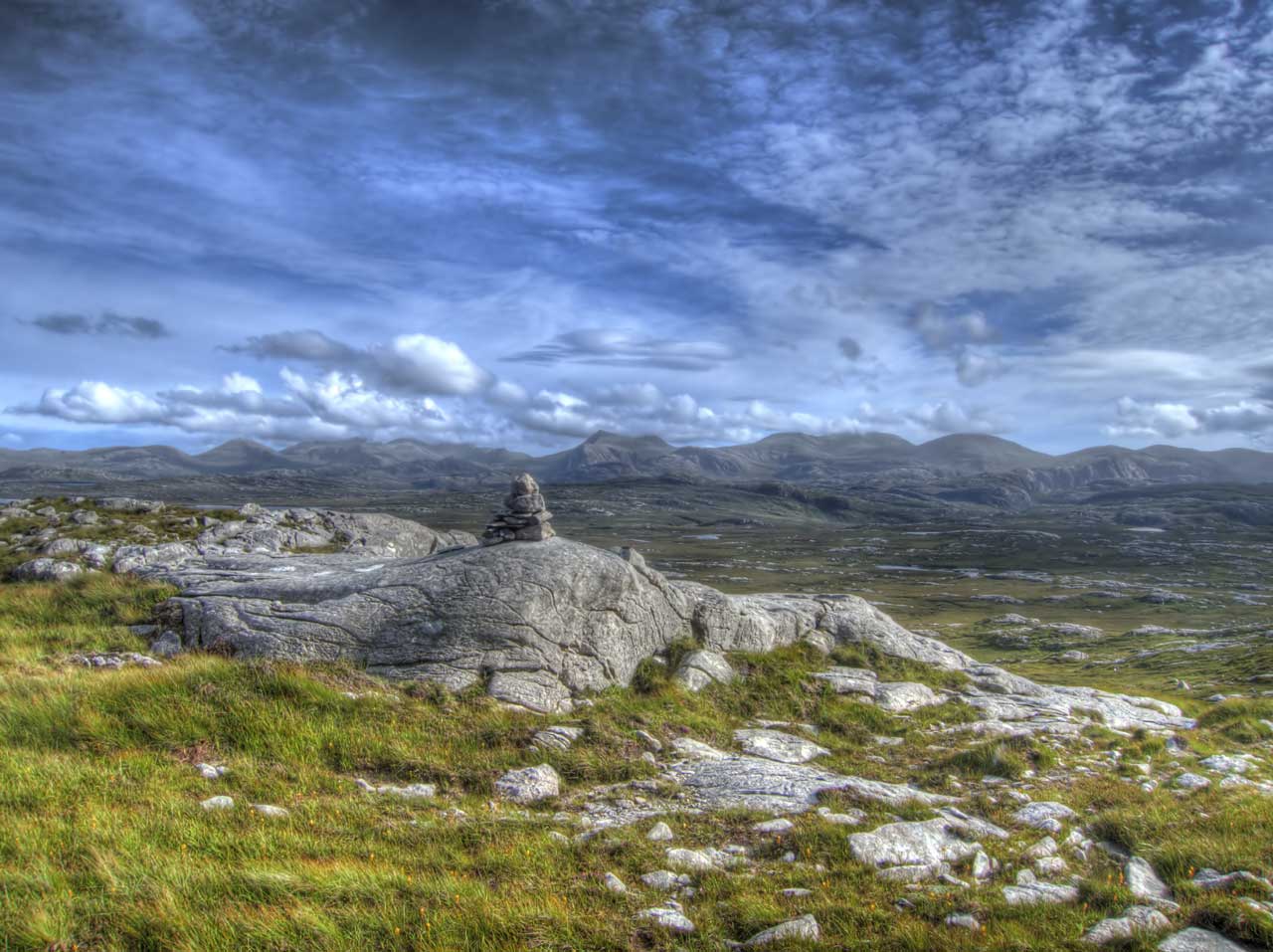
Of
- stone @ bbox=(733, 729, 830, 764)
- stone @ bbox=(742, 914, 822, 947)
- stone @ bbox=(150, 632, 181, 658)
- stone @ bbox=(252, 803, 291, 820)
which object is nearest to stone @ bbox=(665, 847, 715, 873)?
stone @ bbox=(742, 914, 822, 947)

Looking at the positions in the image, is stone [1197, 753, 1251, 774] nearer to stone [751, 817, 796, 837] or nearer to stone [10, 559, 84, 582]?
stone [751, 817, 796, 837]

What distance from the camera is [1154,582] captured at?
181375mm

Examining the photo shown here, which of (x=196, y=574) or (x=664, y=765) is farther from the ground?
(x=196, y=574)

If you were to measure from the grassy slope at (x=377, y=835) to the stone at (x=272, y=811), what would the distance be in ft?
0.45

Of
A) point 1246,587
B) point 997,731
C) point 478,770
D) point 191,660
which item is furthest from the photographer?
point 1246,587

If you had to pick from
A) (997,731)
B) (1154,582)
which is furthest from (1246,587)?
(997,731)

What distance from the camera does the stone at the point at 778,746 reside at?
1562cm

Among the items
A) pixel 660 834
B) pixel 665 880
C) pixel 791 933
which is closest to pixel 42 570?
pixel 660 834

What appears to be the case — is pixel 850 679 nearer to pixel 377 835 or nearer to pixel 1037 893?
pixel 1037 893

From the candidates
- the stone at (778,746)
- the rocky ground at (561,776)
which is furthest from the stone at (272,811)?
the stone at (778,746)

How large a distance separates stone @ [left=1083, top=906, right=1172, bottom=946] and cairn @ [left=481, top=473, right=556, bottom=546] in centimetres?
1605

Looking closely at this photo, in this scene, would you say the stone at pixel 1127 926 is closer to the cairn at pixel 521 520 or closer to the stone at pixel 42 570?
the cairn at pixel 521 520

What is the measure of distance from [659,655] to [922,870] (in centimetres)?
1114

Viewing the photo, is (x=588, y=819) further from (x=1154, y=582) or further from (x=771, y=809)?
(x=1154, y=582)
